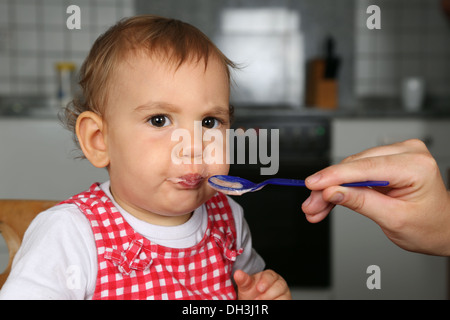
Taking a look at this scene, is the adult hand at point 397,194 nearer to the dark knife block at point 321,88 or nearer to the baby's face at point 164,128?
the baby's face at point 164,128

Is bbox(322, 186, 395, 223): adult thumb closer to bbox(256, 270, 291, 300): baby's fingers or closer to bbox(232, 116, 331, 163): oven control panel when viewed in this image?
bbox(256, 270, 291, 300): baby's fingers

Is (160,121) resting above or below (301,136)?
above

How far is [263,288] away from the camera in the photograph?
71 cm

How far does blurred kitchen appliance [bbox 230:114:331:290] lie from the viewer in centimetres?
214

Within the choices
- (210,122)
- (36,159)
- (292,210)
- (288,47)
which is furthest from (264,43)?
(210,122)

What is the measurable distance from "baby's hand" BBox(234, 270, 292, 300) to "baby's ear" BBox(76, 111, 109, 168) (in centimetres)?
29

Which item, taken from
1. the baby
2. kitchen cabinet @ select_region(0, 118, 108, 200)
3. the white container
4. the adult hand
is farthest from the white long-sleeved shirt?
the white container

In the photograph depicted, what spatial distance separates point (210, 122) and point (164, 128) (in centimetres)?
9

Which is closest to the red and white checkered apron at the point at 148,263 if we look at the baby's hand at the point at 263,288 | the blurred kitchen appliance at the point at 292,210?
the baby's hand at the point at 263,288

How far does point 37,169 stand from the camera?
209 centimetres

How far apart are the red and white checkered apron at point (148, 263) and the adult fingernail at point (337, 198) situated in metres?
0.28

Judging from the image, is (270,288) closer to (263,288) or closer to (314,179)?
(263,288)
